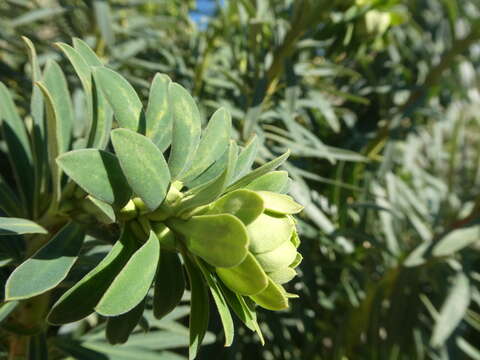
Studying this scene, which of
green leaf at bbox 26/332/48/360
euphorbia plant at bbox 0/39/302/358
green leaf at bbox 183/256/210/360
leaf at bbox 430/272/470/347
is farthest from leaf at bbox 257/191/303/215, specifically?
leaf at bbox 430/272/470/347

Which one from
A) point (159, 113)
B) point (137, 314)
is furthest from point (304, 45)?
point (137, 314)

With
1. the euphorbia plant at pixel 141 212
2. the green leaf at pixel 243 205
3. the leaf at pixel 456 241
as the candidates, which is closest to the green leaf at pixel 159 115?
the euphorbia plant at pixel 141 212

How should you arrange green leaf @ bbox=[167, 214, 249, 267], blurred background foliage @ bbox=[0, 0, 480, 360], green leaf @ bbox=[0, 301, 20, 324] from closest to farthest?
1. green leaf @ bbox=[167, 214, 249, 267]
2. green leaf @ bbox=[0, 301, 20, 324]
3. blurred background foliage @ bbox=[0, 0, 480, 360]

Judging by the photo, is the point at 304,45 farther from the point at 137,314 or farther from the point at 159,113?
the point at 137,314

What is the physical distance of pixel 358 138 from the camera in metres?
1.14

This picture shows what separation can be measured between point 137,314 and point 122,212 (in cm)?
10

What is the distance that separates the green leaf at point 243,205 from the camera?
15.4 inches

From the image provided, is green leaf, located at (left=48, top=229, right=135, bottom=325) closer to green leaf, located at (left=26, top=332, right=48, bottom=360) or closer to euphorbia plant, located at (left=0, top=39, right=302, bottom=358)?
euphorbia plant, located at (left=0, top=39, right=302, bottom=358)

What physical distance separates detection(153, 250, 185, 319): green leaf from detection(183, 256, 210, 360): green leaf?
0.02 m

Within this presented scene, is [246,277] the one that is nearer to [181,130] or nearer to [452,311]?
[181,130]

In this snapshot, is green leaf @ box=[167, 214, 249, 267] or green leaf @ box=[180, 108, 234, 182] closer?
green leaf @ box=[167, 214, 249, 267]

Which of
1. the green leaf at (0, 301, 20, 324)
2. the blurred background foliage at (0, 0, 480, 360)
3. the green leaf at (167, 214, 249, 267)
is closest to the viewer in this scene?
the green leaf at (167, 214, 249, 267)

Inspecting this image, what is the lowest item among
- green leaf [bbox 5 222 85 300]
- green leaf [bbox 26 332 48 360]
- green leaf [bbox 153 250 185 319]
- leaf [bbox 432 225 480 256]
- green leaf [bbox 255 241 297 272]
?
green leaf [bbox 26 332 48 360]

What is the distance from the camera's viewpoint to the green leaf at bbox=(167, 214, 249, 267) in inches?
14.8
